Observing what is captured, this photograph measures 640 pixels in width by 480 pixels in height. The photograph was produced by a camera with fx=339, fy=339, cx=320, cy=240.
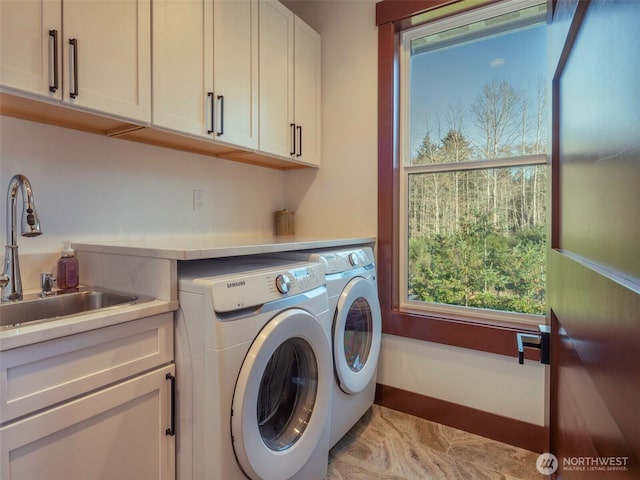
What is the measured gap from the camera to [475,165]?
1924 millimetres

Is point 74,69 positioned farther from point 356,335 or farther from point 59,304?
point 356,335

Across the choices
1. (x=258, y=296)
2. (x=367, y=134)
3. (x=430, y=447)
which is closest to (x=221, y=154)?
(x=367, y=134)

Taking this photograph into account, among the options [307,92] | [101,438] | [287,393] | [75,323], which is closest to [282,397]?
[287,393]

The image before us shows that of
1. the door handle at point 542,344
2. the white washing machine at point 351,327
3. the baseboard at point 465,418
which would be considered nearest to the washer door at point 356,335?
the white washing machine at point 351,327

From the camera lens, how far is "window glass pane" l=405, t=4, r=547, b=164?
1.78m

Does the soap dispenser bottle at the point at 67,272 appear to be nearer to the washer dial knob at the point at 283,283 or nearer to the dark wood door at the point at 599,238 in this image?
the washer dial knob at the point at 283,283

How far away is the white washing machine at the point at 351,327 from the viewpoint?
5.11 feet

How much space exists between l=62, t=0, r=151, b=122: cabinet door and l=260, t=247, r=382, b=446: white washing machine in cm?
89

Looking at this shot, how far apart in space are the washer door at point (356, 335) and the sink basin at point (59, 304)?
2.77ft

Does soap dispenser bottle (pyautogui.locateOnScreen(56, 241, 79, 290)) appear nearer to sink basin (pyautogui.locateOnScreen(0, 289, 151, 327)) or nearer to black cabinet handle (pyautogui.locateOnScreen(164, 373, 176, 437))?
sink basin (pyautogui.locateOnScreen(0, 289, 151, 327))

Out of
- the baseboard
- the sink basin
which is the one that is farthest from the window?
the sink basin

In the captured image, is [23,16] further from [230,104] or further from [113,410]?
[113,410]

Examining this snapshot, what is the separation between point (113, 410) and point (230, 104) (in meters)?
1.39

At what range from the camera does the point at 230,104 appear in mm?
1706
